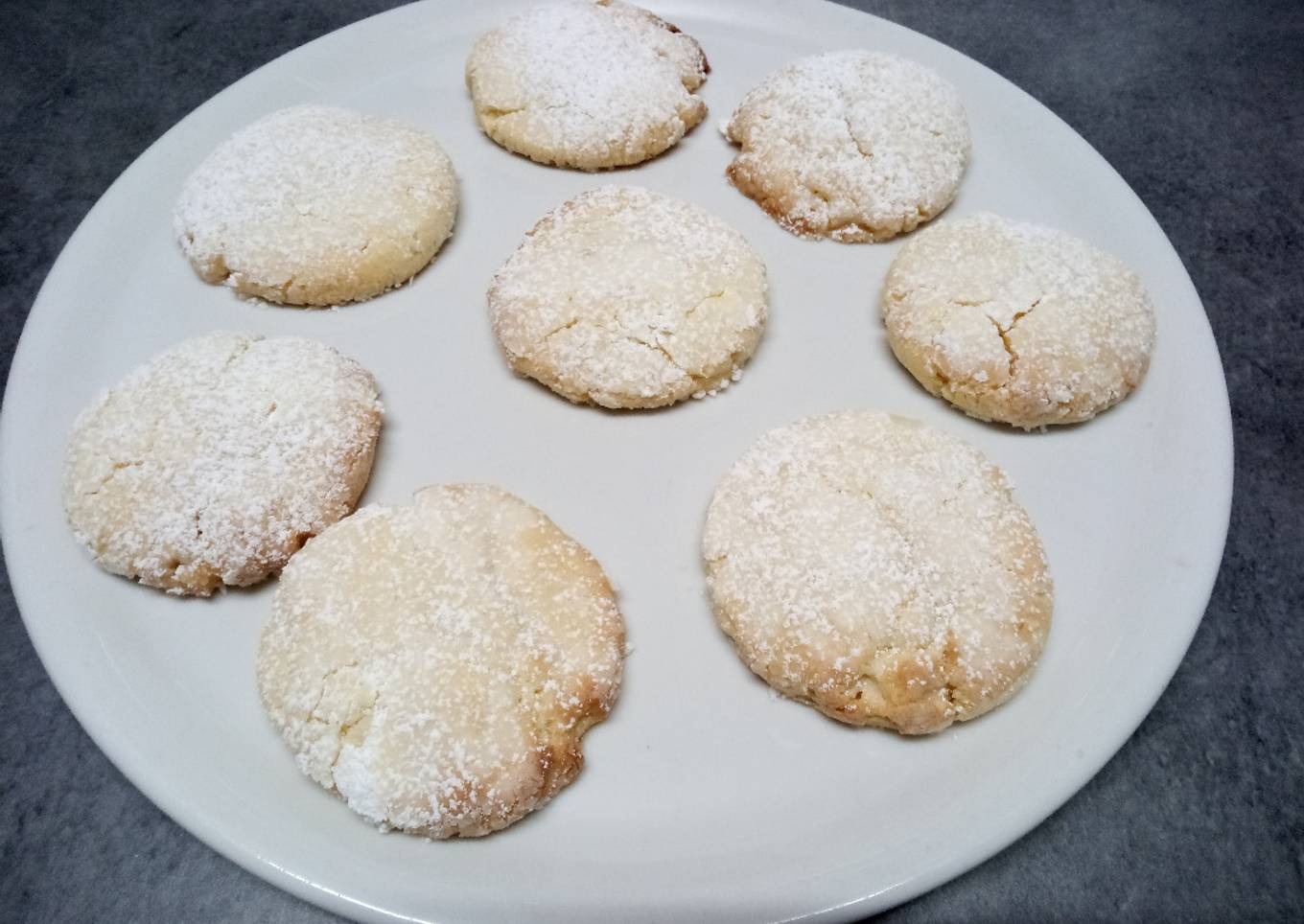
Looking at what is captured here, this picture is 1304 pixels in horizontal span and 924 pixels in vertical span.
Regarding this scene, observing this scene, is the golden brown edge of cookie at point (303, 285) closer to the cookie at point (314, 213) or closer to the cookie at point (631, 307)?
the cookie at point (314, 213)

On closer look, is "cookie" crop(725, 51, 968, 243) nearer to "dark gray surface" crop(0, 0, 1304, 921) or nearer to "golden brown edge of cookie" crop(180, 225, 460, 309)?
"golden brown edge of cookie" crop(180, 225, 460, 309)

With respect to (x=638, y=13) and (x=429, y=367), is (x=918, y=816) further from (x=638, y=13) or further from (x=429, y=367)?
(x=638, y=13)

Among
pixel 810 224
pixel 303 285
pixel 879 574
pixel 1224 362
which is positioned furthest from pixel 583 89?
pixel 1224 362

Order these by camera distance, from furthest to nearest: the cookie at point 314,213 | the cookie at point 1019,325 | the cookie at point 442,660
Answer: the cookie at point 314,213
the cookie at point 1019,325
the cookie at point 442,660

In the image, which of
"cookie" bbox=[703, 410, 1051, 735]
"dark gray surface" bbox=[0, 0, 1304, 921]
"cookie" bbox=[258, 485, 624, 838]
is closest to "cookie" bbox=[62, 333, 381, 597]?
"cookie" bbox=[258, 485, 624, 838]

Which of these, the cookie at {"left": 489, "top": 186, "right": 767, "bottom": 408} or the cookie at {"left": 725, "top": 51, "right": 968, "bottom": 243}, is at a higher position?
the cookie at {"left": 725, "top": 51, "right": 968, "bottom": 243}

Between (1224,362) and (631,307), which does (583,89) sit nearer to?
(631,307)

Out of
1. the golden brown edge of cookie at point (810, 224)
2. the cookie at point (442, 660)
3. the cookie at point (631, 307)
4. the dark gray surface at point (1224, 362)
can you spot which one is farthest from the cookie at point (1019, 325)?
the cookie at point (442, 660)
